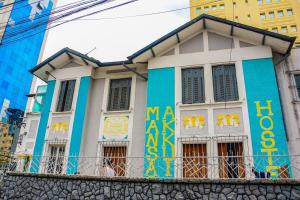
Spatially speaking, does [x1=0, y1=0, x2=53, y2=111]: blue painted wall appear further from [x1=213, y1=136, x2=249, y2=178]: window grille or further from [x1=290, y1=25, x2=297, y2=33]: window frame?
[x1=290, y1=25, x2=297, y2=33]: window frame

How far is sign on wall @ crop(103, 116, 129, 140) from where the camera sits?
11.5 meters

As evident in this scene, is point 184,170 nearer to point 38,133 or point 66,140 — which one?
point 66,140

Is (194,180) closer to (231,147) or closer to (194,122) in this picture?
(231,147)

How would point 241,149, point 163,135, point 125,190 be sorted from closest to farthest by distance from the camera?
1. point 125,190
2. point 241,149
3. point 163,135

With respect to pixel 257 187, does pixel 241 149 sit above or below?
above

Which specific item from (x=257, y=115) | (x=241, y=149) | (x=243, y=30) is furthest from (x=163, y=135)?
(x=243, y=30)

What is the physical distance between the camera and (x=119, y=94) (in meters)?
12.6

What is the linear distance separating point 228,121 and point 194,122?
1.36 metres

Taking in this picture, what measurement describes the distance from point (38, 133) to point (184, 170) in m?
7.63

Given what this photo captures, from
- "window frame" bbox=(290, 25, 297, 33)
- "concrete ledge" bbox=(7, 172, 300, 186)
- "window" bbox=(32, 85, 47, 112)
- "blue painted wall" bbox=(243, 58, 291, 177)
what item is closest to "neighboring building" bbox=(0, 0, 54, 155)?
"window" bbox=(32, 85, 47, 112)

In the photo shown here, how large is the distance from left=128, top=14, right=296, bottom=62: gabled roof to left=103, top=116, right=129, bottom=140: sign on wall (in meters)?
2.97

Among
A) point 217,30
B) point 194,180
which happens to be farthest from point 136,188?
point 217,30

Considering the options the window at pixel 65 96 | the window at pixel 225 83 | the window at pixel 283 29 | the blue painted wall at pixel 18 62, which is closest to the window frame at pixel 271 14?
the window at pixel 283 29

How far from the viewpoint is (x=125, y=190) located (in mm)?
7293
